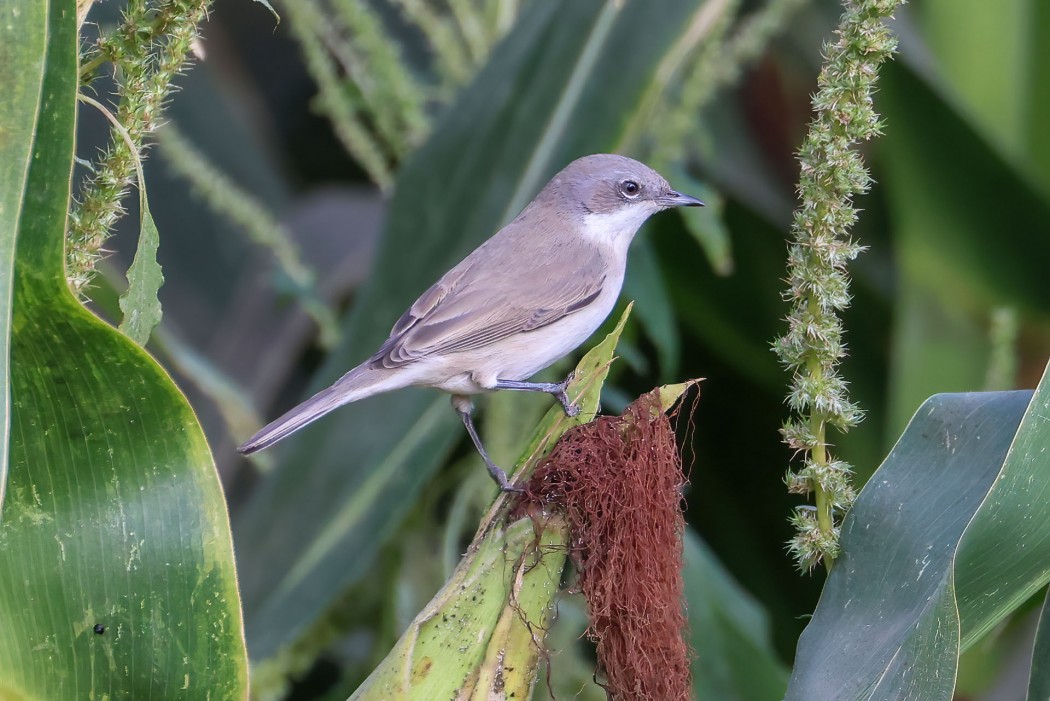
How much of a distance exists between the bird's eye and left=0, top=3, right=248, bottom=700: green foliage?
195cm

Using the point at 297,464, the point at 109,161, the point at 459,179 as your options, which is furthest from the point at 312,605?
the point at 109,161

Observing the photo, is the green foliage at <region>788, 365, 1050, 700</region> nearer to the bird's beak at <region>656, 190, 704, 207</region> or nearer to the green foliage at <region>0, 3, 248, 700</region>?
the green foliage at <region>0, 3, 248, 700</region>

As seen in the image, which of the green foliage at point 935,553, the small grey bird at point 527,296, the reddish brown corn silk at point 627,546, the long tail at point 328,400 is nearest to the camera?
the green foliage at point 935,553

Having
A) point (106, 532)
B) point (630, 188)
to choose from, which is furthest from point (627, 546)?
point (630, 188)

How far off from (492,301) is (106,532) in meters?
1.53

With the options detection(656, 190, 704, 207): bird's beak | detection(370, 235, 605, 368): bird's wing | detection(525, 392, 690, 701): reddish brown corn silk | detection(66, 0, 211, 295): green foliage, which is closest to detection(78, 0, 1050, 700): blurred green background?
detection(656, 190, 704, 207): bird's beak

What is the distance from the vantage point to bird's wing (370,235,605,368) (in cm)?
291

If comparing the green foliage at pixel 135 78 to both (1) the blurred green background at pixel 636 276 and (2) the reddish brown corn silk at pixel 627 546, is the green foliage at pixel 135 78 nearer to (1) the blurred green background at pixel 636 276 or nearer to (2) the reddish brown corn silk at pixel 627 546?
(2) the reddish brown corn silk at pixel 627 546

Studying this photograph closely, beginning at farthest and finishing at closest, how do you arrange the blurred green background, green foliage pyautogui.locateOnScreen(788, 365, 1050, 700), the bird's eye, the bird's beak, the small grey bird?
1. the bird's eye
2. the blurred green background
3. the bird's beak
4. the small grey bird
5. green foliage pyautogui.locateOnScreen(788, 365, 1050, 700)

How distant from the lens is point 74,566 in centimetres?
165

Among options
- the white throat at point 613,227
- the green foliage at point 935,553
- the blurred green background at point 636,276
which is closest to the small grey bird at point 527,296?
the white throat at point 613,227

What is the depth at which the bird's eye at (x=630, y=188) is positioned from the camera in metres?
3.33

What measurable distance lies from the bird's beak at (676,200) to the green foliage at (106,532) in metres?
1.82

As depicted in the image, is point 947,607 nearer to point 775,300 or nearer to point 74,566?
point 74,566
